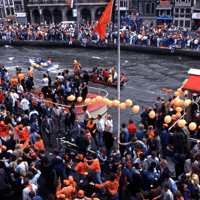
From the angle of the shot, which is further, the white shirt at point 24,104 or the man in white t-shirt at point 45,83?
the man in white t-shirt at point 45,83

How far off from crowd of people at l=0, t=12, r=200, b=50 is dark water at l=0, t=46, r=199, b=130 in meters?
1.65

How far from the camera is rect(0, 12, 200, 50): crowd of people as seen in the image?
33938 millimetres

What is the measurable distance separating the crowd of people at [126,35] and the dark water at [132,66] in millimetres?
1653

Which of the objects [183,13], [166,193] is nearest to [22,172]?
[166,193]

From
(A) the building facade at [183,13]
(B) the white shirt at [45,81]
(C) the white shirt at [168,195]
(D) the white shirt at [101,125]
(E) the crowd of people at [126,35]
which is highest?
(A) the building facade at [183,13]

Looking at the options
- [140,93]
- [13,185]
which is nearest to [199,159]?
[13,185]

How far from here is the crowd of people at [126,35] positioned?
111 feet

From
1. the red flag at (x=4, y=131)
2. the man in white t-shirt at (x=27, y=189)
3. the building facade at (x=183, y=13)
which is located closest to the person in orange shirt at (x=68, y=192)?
the man in white t-shirt at (x=27, y=189)

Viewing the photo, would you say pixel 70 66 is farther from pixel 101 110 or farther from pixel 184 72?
pixel 101 110

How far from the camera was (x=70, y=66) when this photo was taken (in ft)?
110

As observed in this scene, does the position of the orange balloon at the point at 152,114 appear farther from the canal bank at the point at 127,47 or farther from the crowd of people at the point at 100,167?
the canal bank at the point at 127,47

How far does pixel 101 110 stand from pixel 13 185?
914cm

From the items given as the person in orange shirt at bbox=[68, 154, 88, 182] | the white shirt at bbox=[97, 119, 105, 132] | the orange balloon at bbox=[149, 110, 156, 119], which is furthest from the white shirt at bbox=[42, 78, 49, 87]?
the person in orange shirt at bbox=[68, 154, 88, 182]

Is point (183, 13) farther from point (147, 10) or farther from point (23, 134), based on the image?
point (23, 134)
